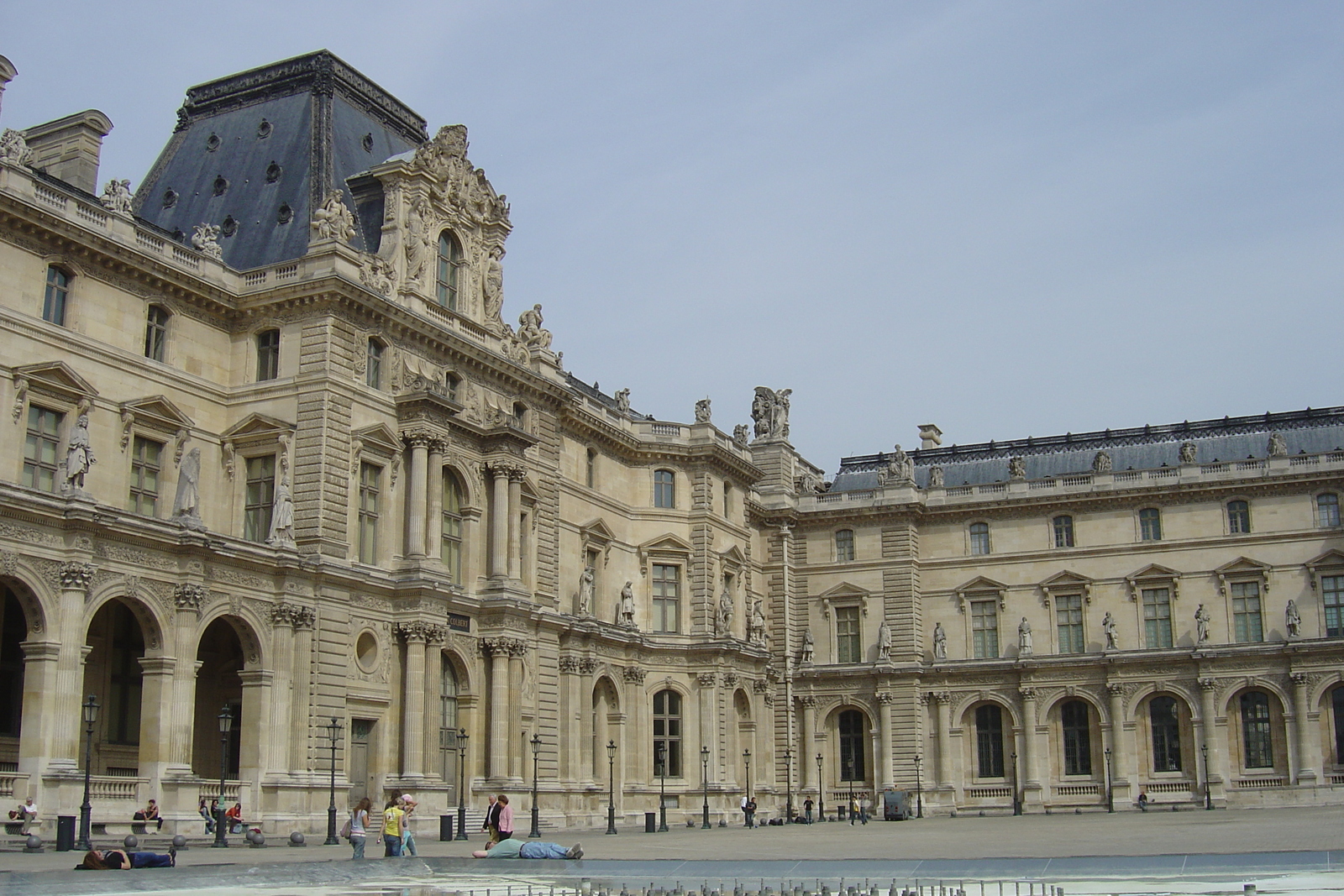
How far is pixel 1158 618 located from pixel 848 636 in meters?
14.8

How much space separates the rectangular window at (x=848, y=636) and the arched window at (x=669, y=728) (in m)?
14.4

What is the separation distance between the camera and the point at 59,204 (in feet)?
127

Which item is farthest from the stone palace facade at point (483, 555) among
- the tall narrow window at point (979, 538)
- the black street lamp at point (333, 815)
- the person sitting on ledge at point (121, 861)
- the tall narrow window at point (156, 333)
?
the person sitting on ledge at point (121, 861)

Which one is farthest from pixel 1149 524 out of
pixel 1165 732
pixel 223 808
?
pixel 223 808

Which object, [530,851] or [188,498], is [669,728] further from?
[530,851]

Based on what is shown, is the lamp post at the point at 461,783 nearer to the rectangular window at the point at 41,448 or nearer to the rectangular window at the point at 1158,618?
the rectangular window at the point at 41,448

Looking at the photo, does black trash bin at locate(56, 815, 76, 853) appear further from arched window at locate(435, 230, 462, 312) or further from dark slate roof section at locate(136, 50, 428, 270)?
arched window at locate(435, 230, 462, 312)

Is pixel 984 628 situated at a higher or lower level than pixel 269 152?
lower

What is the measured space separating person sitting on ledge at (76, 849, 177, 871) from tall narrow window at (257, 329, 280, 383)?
65.1 ft

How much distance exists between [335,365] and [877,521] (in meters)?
37.7

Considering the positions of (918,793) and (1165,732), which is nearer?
(1165,732)

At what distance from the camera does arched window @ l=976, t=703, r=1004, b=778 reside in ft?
235

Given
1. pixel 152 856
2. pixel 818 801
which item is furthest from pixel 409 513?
pixel 818 801

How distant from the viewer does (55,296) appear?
38.9 metres
